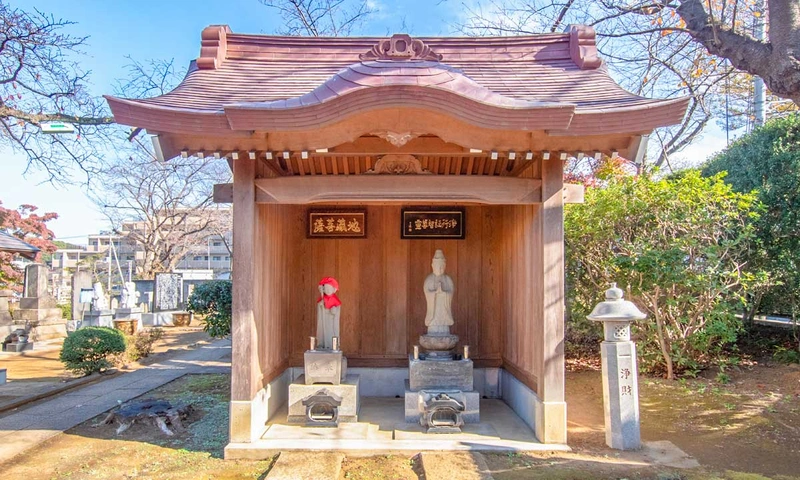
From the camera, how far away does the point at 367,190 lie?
5.03 m

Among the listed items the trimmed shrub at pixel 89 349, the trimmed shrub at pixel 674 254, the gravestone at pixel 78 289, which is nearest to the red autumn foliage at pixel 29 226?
the gravestone at pixel 78 289

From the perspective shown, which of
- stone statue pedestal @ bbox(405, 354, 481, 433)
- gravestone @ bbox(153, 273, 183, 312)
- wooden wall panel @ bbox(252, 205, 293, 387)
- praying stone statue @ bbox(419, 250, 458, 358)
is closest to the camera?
wooden wall panel @ bbox(252, 205, 293, 387)

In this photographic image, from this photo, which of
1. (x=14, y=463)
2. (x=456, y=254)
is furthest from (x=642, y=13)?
(x=14, y=463)

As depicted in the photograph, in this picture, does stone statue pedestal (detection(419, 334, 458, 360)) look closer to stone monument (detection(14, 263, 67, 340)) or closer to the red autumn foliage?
stone monument (detection(14, 263, 67, 340))

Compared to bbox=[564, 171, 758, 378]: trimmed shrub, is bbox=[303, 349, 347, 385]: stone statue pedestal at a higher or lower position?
lower

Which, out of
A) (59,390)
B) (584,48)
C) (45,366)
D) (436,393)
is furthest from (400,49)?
(45,366)

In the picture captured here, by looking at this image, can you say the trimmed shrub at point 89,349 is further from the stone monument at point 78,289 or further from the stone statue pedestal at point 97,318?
the stone monument at point 78,289

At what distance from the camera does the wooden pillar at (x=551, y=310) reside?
488cm

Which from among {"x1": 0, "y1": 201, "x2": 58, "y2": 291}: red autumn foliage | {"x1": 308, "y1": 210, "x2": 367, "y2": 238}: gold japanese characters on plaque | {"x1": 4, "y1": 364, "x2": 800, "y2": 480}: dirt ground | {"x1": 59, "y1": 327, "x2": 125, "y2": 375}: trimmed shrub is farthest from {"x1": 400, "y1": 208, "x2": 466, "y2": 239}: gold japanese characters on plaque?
{"x1": 0, "y1": 201, "x2": 58, "y2": 291}: red autumn foliage

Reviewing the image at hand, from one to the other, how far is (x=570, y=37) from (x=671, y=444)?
4.89 meters

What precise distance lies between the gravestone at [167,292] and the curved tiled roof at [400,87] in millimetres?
15132

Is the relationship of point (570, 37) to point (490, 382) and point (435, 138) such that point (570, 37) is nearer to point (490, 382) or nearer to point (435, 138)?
point (435, 138)

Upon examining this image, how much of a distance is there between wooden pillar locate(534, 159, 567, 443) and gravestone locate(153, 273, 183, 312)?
17687 mm

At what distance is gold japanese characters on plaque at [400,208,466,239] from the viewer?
690 centimetres
